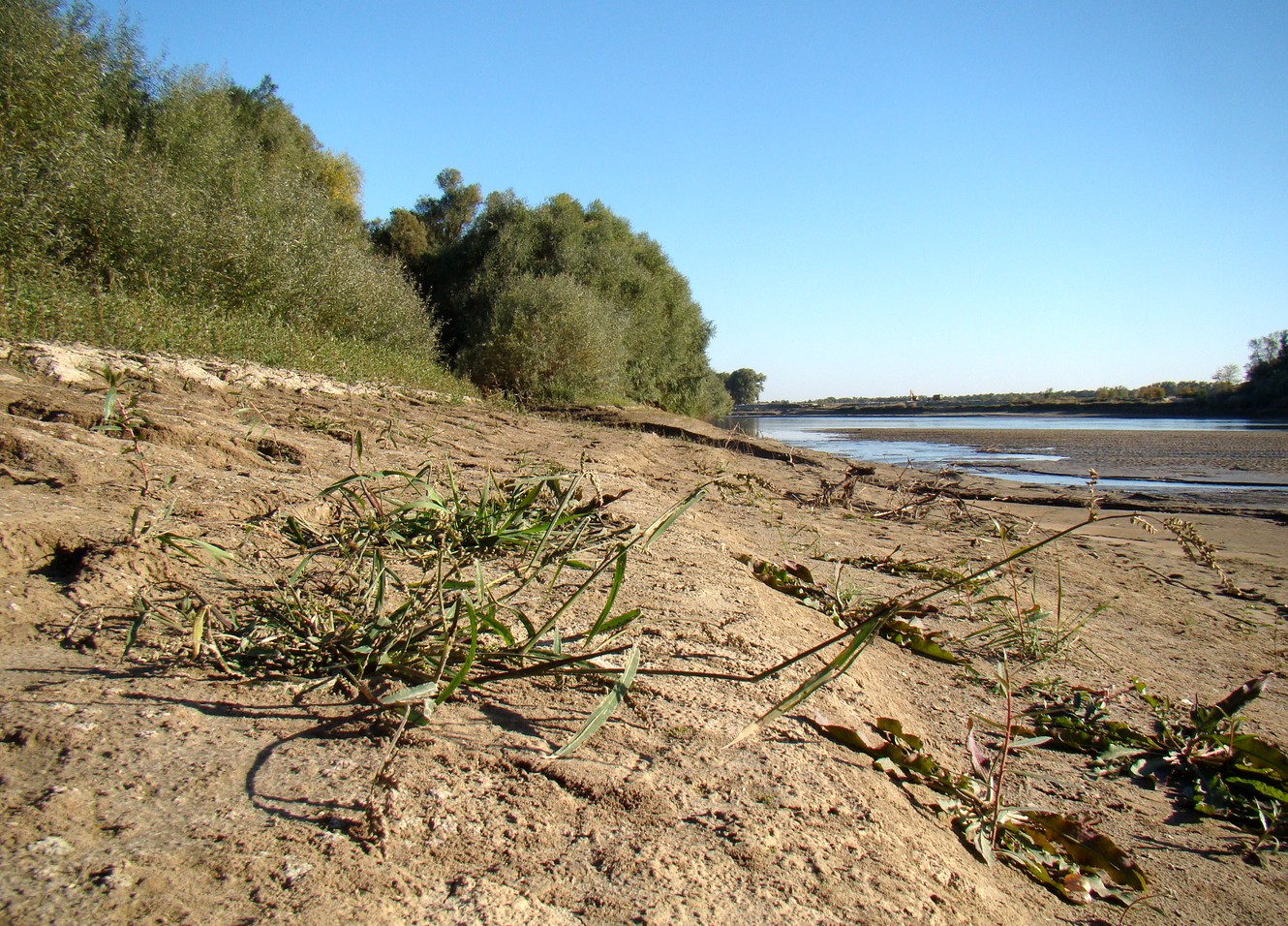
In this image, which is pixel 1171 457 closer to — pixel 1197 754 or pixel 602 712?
pixel 1197 754

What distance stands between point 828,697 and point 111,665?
157cm

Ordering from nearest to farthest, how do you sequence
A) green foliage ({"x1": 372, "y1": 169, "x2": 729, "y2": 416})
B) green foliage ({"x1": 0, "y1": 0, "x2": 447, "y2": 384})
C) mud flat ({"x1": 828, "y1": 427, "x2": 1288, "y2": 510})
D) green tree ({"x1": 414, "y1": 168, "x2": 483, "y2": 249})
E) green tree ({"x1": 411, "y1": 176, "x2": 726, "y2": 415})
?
green foliage ({"x1": 0, "y1": 0, "x2": 447, "y2": 384})
mud flat ({"x1": 828, "y1": 427, "x2": 1288, "y2": 510})
green foliage ({"x1": 372, "y1": 169, "x2": 729, "y2": 416})
green tree ({"x1": 411, "y1": 176, "x2": 726, "y2": 415})
green tree ({"x1": 414, "y1": 168, "x2": 483, "y2": 249})

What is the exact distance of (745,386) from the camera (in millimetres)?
92625

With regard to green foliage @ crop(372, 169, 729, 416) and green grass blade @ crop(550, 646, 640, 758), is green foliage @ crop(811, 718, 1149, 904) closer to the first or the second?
green grass blade @ crop(550, 646, 640, 758)

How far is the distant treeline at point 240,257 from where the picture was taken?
8961mm

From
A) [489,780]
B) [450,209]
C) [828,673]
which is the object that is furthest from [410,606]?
[450,209]

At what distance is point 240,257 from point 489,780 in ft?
42.2

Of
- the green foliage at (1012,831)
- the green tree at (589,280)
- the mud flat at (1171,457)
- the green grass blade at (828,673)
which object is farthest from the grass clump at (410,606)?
the green tree at (589,280)

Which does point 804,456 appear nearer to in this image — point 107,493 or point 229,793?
point 107,493

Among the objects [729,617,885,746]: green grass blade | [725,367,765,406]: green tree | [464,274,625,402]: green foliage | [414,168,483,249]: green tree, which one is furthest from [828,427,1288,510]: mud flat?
[725,367,765,406]: green tree

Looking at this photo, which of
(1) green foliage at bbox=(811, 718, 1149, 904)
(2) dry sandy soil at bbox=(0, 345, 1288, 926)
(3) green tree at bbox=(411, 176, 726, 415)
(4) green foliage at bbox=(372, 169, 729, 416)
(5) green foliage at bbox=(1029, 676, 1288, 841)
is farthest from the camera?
(3) green tree at bbox=(411, 176, 726, 415)

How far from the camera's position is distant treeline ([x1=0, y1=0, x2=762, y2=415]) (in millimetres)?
8961

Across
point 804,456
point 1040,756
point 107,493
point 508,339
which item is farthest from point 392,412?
point 508,339

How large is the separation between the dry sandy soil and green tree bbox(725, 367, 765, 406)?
8899 centimetres
